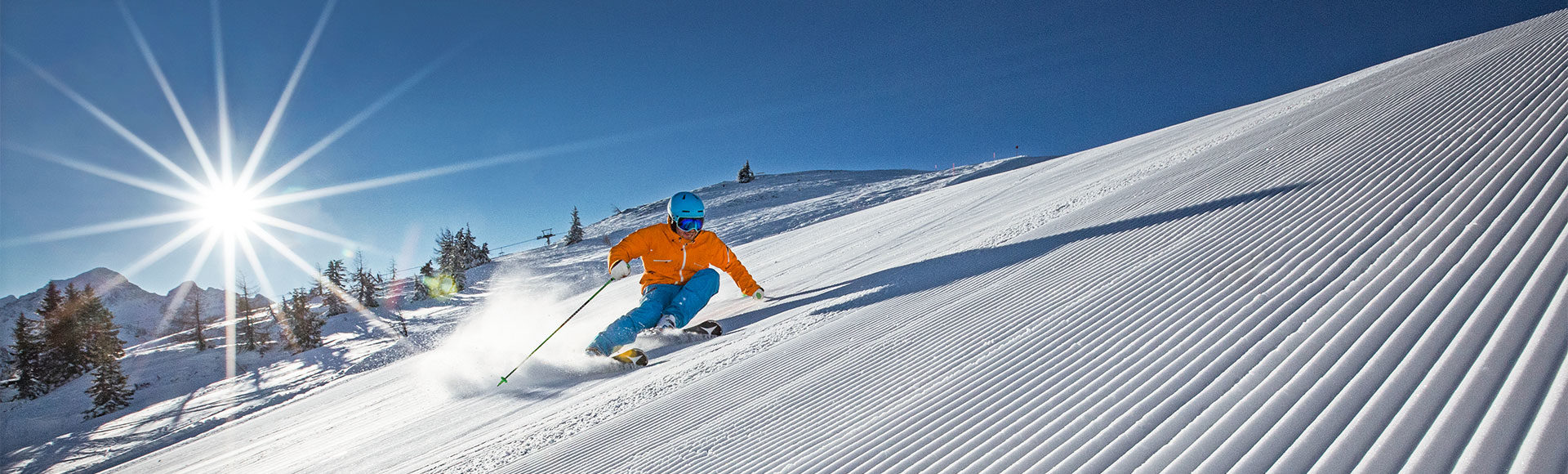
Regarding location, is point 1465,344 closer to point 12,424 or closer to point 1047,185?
point 1047,185

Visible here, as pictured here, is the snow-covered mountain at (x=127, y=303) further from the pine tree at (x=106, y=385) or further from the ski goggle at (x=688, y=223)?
the ski goggle at (x=688, y=223)

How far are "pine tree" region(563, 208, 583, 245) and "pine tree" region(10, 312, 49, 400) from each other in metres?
18.6

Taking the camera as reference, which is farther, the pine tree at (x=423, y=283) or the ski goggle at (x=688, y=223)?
the pine tree at (x=423, y=283)

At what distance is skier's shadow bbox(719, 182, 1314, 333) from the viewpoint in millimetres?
5148

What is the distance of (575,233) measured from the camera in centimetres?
3219

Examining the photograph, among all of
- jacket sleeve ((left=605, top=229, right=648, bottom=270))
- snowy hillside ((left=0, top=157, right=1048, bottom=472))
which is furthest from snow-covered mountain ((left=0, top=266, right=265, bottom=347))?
jacket sleeve ((left=605, top=229, right=648, bottom=270))

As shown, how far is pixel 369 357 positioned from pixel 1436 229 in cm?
1615

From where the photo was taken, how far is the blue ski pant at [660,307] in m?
5.40

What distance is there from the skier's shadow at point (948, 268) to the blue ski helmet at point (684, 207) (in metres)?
1.24

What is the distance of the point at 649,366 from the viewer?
502 centimetres

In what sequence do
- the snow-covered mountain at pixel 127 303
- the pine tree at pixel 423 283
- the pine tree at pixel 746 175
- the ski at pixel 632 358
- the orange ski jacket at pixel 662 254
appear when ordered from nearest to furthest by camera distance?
the ski at pixel 632 358
the orange ski jacket at pixel 662 254
the pine tree at pixel 423 283
the pine tree at pixel 746 175
the snow-covered mountain at pixel 127 303

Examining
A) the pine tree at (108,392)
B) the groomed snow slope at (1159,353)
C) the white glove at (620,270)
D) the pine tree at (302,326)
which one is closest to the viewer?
the groomed snow slope at (1159,353)

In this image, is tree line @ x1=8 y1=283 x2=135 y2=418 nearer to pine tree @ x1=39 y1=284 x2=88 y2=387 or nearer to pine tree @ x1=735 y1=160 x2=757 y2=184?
pine tree @ x1=39 y1=284 x2=88 y2=387

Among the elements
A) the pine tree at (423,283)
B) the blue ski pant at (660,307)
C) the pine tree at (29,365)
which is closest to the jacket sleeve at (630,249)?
the blue ski pant at (660,307)
